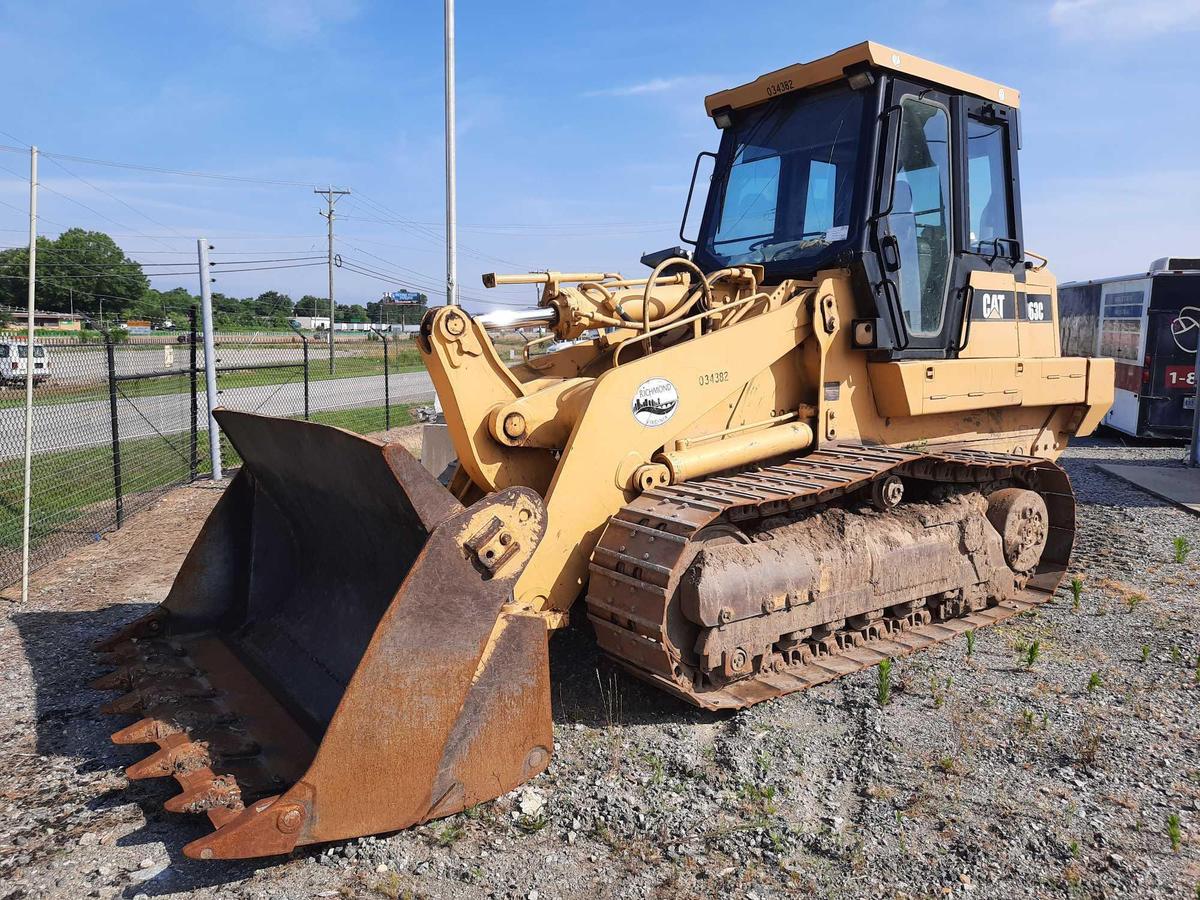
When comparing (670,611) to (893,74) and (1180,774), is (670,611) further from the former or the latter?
(893,74)

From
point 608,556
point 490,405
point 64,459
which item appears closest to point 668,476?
point 608,556

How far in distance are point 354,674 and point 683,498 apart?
70.1 inches

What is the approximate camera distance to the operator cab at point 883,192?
5.34 metres

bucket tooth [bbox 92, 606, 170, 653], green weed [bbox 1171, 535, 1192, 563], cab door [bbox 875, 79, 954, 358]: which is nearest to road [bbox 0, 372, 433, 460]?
bucket tooth [bbox 92, 606, 170, 653]

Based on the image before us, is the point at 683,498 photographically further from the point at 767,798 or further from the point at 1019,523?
the point at 1019,523

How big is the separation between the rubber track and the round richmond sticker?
1.23 feet

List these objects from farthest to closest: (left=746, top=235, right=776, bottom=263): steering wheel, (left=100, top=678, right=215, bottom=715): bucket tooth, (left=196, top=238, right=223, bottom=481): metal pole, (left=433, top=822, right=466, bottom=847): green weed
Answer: (left=196, top=238, right=223, bottom=481): metal pole, (left=746, top=235, right=776, bottom=263): steering wheel, (left=100, top=678, right=215, bottom=715): bucket tooth, (left=433, top=822, right=466, bottom=847): green weed

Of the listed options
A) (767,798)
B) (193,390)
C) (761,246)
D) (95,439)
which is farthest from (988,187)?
(95,439)

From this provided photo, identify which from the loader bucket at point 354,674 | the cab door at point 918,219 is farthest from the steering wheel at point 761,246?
the loader bucket at point 354,674

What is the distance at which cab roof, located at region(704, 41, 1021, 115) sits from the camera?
533 cm

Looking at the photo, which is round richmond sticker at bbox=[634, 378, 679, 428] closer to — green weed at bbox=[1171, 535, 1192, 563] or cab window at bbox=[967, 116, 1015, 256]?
cab window at bbox=[967, 116, 1015, 256]

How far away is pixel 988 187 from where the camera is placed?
20.5ft

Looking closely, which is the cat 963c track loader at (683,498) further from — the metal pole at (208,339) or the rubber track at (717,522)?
the metal pole at (208,339)

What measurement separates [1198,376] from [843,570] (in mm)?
9354
